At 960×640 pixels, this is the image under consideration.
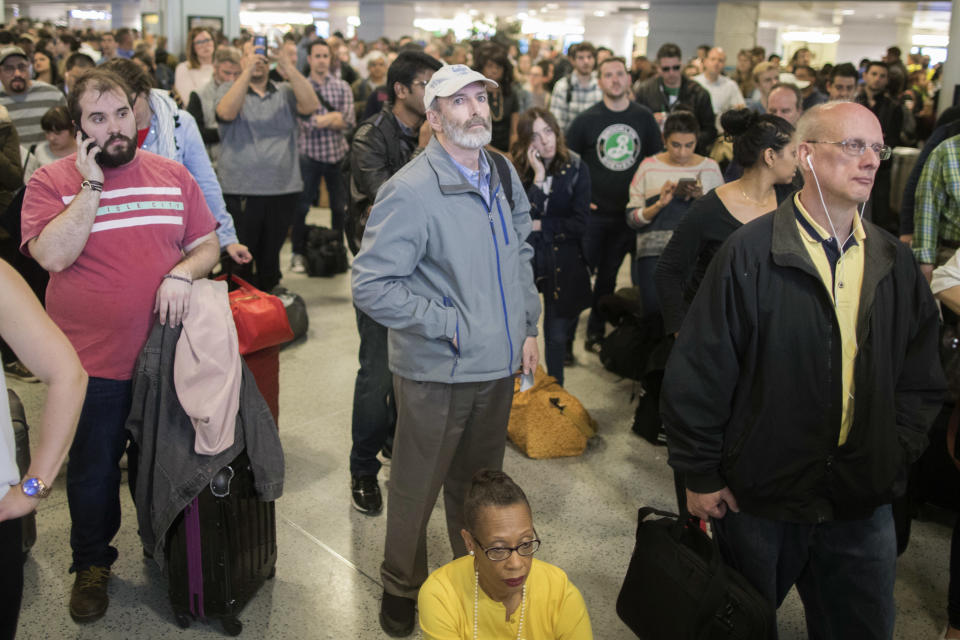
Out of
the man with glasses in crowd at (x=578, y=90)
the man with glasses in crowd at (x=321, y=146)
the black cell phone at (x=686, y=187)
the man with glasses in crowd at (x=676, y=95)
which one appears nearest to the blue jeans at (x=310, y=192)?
the man with glasses in crowd at (x=321, y=146)

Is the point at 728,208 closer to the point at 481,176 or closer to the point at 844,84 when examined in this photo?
the point at 481,176

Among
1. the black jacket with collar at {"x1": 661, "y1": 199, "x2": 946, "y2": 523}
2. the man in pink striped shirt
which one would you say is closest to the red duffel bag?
the man in pink striped shirt

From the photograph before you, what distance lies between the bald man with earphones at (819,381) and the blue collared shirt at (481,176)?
0.79m

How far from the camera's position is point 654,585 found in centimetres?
242

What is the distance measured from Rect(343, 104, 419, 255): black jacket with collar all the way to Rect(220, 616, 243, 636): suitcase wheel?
58.3 inches

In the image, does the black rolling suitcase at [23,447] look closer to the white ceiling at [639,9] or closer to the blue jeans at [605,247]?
the blue jeans at [605,247]

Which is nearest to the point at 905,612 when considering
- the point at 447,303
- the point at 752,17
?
the point at 447,303

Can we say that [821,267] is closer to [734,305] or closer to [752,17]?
[734,305]

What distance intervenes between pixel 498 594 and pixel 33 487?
1166mm

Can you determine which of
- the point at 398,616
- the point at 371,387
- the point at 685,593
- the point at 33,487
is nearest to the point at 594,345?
the point at 371,387

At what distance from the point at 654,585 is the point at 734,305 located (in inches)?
33.7

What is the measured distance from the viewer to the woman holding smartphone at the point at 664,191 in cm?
463

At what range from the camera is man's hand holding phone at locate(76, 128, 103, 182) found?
2.60 m

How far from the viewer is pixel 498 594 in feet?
7.46
